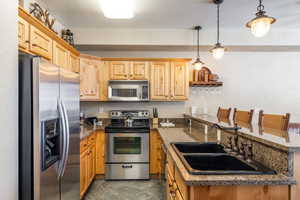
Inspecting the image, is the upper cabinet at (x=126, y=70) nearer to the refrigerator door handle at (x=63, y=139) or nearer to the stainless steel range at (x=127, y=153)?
the stainless steel range at (x=127, y=153)

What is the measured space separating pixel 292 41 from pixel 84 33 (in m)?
3.79

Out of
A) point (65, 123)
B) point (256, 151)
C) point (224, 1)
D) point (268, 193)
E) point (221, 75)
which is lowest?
point (268, 193)

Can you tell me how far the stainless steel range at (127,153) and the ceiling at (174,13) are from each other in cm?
178

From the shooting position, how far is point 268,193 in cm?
123

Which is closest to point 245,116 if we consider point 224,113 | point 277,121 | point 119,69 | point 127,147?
point 224,113

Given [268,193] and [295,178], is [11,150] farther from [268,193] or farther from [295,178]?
[295,178]

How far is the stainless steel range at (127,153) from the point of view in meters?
3.54

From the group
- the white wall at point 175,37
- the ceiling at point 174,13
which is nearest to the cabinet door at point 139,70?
the white wall at point 175,37

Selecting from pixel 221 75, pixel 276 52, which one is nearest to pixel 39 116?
pixel 221 75

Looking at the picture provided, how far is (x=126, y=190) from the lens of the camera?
320 cm

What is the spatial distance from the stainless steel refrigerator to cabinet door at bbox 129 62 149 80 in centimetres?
204

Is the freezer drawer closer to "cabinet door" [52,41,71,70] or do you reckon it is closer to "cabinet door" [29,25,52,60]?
"cabinet door" [52,41,71,70]

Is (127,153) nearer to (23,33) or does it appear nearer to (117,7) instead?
(117,7)

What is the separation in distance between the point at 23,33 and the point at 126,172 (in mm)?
2612
